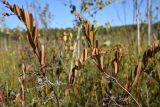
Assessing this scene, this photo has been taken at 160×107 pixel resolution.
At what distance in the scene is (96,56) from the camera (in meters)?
0.97

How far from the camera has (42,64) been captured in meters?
1.00

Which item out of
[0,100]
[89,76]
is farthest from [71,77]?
[89,76]

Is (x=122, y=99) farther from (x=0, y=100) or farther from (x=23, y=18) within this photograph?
(x=23, y=18)

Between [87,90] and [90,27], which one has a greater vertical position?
[90,27]

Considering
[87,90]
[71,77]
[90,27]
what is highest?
[90,27]

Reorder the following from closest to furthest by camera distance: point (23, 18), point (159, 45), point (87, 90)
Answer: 1. point (23, 18)
2. point (159, 45)
3. point (87, 90)

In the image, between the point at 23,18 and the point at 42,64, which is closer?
the point at 23,18

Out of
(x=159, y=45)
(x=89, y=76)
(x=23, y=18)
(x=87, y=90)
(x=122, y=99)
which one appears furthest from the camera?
(x=89, y=76)

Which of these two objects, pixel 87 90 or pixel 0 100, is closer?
pixel 0 100

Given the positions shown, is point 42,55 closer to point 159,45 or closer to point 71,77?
point 71,77

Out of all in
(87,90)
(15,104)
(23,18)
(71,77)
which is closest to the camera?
(23,18)

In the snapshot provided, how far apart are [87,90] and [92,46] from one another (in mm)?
1563

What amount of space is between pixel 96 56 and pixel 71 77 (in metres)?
0.15

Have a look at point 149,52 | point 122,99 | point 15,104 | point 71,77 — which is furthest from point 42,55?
point 15,104
